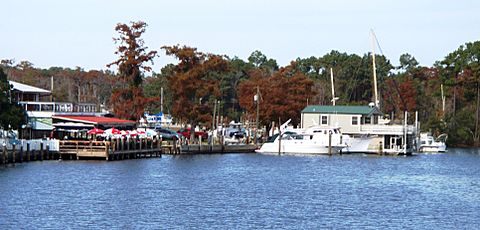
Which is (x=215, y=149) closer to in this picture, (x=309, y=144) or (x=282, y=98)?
(x=309, y=144)

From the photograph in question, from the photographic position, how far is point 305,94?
429 feet

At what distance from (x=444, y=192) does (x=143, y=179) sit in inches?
852

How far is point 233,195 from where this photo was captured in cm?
6094

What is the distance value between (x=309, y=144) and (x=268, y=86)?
24.1 metres

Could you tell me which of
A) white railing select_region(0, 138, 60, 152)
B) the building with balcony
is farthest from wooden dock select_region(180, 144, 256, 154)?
white railing select_region(0, 138, 60, 152)

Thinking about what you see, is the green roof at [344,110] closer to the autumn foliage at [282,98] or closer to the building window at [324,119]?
the building window at [324,119]

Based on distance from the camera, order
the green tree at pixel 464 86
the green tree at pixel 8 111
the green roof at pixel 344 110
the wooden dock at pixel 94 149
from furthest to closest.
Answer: the green tree at pixel 464 86 < the green roof at pixel 344 110 < the wooden dock at pixel 94 149 < the green tree at pixel 8 111

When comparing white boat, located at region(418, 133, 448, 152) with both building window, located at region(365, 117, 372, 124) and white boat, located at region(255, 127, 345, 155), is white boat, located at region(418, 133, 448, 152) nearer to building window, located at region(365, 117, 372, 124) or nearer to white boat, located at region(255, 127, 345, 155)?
building window, located at region(365, 117, 372, 124)

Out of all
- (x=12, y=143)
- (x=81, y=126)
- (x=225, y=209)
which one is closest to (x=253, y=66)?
(x=81, y=126)

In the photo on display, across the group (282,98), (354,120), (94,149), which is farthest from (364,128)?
(94,149)

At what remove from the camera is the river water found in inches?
1911

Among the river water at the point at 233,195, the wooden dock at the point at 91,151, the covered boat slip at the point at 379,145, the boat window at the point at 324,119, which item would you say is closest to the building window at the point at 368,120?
the covered boat slip at the point at 379,145

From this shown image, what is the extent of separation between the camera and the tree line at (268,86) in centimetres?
11075

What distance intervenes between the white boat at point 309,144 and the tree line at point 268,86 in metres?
8.99
